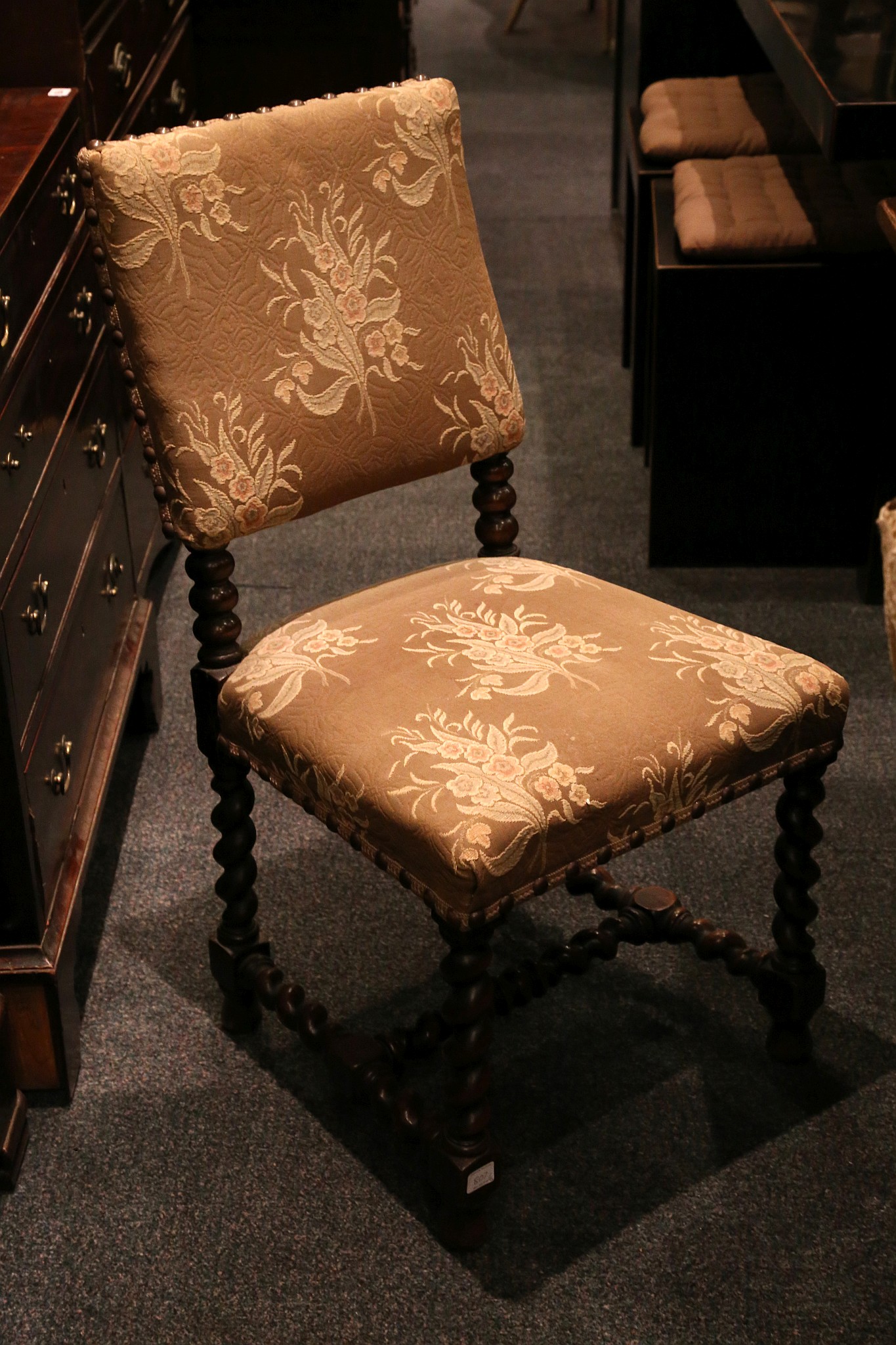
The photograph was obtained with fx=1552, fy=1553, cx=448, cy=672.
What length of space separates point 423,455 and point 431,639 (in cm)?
25

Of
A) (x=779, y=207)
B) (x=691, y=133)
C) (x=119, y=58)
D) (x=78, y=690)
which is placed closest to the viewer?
(x=78, y=690)

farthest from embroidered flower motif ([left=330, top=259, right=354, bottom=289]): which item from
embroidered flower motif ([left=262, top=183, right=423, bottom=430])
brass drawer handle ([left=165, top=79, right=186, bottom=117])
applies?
brass drawer handle ([left=165, top=79, right=186, bottom=117])

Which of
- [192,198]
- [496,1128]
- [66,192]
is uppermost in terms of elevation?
[192,198]

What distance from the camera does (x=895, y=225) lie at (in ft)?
6.60

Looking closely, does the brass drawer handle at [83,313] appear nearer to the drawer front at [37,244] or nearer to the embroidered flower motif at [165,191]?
the drawer front at [37,244]

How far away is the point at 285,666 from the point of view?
155 cm

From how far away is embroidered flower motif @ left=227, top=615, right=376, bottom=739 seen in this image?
1520mm

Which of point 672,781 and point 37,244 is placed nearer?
point 672,781

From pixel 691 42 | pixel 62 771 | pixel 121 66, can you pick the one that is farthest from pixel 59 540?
pixel 691 42

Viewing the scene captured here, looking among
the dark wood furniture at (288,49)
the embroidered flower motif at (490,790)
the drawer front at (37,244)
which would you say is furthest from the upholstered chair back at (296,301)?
the dark wood furniture at (288,49)

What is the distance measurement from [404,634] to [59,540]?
0.54 m

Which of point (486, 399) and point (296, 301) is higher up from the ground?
point (296, 301)

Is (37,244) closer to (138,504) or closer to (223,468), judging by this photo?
(223,468)

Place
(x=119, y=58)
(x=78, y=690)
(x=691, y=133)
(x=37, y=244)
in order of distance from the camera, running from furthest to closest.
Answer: (x=691, y=133)
(x=119, y=58)
(x=78, y=690)
(x=37, y=244)
